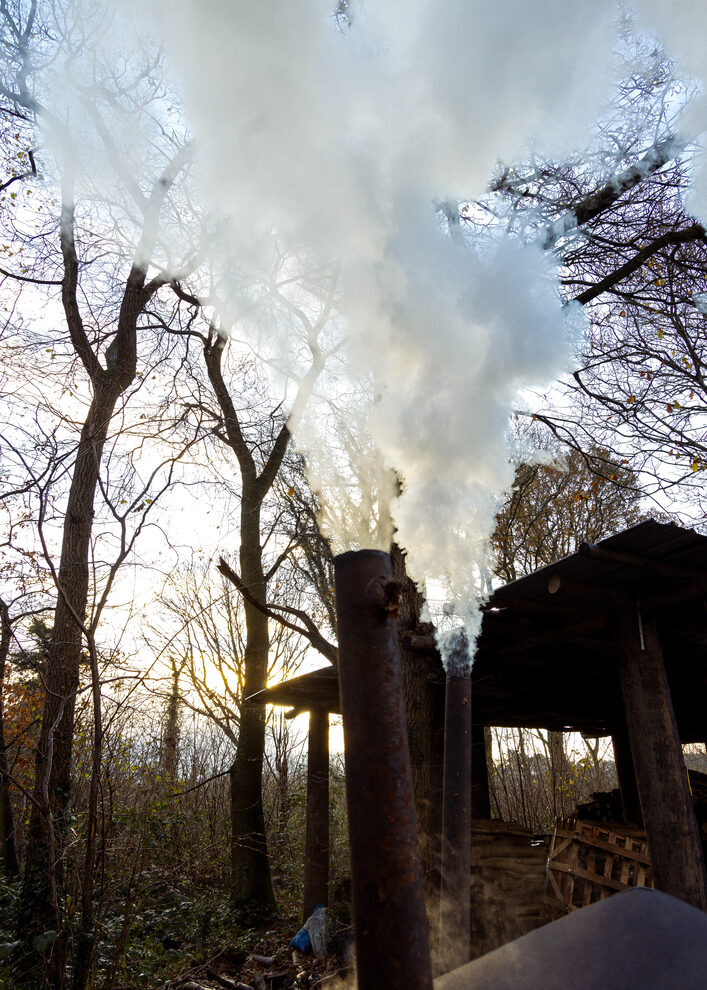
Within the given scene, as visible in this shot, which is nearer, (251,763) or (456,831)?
(456,831)

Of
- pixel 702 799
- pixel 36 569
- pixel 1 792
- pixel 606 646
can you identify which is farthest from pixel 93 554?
pixel 1 792

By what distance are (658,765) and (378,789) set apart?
328 cm

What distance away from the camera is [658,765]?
174 inches

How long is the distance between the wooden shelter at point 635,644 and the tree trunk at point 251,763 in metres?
3.41

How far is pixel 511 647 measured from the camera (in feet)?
19.0

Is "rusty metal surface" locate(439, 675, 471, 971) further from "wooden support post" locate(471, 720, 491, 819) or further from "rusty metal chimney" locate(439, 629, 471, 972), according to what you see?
"wooden support post" locate(471, 720, 491, 819)

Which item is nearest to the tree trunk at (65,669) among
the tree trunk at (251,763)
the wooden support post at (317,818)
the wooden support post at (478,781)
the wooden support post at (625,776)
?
the tree trunk at (251,763)

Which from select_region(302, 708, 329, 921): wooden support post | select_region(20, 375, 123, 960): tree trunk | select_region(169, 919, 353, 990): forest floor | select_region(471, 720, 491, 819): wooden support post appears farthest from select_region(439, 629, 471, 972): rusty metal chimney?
select_region(302, 708, 329, 921): wooden support post

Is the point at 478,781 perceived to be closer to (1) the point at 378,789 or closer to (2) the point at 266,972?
(2) the point at 266,972

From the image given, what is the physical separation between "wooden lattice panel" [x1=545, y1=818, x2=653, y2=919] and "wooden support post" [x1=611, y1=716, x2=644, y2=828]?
7.32 ft

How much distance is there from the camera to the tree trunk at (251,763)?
383 inches

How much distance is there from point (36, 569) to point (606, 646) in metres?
6.11

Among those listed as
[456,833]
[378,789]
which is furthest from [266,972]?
[378,789]

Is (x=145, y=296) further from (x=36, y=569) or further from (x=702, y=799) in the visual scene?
(x=702, y=799)
